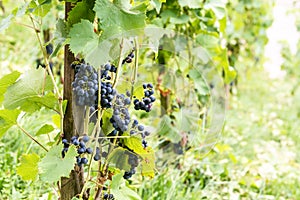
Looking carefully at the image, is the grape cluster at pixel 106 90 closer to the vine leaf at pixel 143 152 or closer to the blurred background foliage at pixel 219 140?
the vine leaf at pixel 143 152

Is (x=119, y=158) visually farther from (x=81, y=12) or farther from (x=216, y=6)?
(x=216, y=6)

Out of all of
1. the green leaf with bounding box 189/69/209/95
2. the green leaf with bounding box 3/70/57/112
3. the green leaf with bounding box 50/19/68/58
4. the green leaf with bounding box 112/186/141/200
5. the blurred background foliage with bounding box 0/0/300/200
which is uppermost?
the green leaf with bounding box 50/19/68/58

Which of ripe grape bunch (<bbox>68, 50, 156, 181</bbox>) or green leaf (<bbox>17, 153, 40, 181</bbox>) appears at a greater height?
ripe grape bunch (<bbox>68, 50, 156, 181</bbox>)

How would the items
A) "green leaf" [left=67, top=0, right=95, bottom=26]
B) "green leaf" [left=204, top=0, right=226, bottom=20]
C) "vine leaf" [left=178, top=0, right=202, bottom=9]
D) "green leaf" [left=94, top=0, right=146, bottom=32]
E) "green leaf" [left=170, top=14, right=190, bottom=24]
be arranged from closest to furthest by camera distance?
"green leaf" [left=94, top=0, right=146, bottom=32], "green leaf" [left=67, top=0, right=95, bottom=26], "vine leaf" [left=178, top=0, right=202, bottom=9], "green leaf" [left=204, top=0, right=226, bottom=20], "green leaf" [left=170, top=14, right=190, bottom=24]

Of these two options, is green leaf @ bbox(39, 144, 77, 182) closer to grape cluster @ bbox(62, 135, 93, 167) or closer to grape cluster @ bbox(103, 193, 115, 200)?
grape cluster @ bbox(62, 135, 93, 167)

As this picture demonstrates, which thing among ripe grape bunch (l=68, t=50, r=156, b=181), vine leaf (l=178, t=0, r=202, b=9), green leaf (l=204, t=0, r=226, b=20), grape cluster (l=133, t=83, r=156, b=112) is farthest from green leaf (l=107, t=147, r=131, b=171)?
green leaf (l=204, t=0, r=226, b=20)

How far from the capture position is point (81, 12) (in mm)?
1334

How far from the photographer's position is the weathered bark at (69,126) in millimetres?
1399

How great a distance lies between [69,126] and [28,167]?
0.16 meters

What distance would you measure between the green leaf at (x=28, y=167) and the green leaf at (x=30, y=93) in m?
0.14

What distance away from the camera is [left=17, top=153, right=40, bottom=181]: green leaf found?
1.38 metres

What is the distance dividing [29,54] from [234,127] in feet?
5.11

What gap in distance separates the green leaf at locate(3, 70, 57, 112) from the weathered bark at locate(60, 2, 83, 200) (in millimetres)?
A: 46

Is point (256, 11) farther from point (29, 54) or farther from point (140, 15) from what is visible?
point (140, 15)
